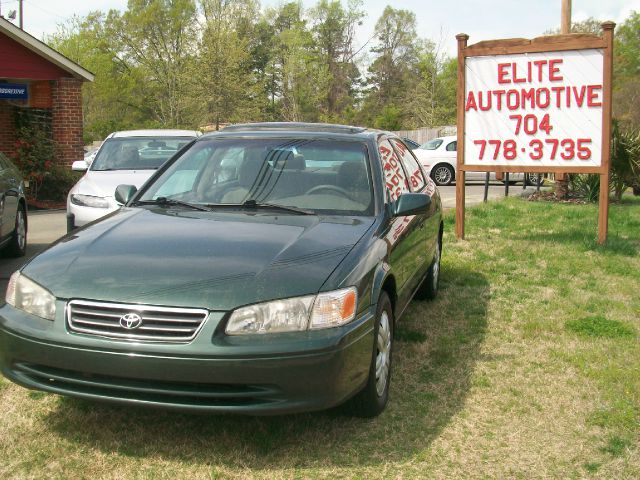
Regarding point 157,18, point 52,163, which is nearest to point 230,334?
point 52,163

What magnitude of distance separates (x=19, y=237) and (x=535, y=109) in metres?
6.36

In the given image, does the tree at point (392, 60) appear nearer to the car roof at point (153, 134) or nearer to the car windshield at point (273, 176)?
the car roof at point (153, 134)

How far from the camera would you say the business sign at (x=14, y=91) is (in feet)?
55.0

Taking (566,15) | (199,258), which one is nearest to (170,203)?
(199,258)

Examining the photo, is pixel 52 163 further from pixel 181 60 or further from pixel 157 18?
pixel 157 18

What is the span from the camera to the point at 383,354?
4.21 meters

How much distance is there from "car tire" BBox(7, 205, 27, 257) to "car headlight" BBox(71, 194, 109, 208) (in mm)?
703

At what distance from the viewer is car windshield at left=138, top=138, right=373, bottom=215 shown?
187 inches

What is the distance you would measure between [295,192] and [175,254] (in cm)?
120

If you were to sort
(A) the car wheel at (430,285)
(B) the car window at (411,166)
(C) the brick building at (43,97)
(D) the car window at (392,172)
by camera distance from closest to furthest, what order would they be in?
(D) the car window at (392,172) → (B) the car window at (411,166) → (A) the car wheel at (430,285) → (C) the brick building at (43,97)

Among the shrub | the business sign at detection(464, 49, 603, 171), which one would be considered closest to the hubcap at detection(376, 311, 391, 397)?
the business sign at detection(464, 49, 603, 171)

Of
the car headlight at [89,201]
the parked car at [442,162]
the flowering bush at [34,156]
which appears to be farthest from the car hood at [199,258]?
the parked car at [442,162]

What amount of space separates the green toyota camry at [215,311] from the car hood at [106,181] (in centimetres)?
436

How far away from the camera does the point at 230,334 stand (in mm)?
3369
